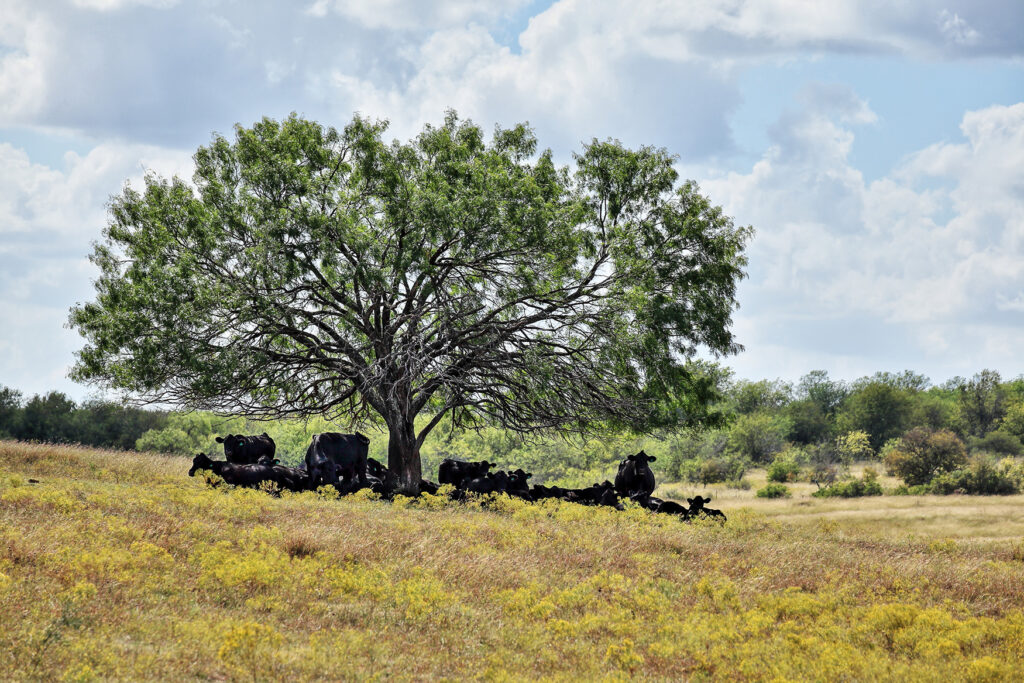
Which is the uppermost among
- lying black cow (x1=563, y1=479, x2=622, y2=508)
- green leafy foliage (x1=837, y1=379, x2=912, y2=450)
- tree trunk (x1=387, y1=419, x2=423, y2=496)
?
green leafy foliage (x1=837, y1=379, x2=912, y2=450)

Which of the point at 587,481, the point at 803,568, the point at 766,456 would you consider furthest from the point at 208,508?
the point at 766,456

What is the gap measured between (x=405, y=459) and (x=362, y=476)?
5.41 ft

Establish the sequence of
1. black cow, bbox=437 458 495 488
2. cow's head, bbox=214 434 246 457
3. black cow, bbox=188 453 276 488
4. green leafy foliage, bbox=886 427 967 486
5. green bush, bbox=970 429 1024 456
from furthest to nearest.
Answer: green bush, bbox=970 429 1024 456, green leafy foliage, bbox=886 427 967 486, cow's head, bbox=214 434 246 457, black cow, bbox=437 458 495 488, black cow, bbox=188 453 276 488

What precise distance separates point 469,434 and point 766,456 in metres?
29.2

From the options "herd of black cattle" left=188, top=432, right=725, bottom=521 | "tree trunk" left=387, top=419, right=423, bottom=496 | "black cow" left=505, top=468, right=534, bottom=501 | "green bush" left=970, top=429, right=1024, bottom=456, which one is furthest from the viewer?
"green bush" left=970, top=429, right=1024, bottom=456

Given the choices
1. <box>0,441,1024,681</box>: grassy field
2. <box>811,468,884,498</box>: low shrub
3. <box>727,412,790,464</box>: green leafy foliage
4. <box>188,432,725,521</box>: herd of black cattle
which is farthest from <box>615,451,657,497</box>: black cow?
<box>727,412,790,464</box>: green leafy foliage

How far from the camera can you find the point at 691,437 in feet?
137

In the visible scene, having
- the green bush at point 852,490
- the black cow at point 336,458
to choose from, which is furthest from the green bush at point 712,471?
the black cow at point 336,458

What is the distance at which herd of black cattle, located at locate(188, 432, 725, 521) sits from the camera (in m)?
24.4

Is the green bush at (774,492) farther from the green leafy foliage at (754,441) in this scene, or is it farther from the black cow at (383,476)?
the black cow at (383,476)

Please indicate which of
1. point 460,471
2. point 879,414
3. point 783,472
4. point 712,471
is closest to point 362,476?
point 460,471

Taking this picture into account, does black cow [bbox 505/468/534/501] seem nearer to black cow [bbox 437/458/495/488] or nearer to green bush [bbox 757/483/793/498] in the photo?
black cow [bbox 437/458/495/488]

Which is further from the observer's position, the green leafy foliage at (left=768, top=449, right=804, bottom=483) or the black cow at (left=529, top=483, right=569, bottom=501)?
the green leafy foliage at (left=768, top=449, right=804, bottom=483)

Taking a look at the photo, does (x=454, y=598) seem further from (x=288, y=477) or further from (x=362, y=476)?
(x=362, y=476)
